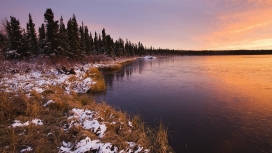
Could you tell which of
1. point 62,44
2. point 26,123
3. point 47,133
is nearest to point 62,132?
point 47,133

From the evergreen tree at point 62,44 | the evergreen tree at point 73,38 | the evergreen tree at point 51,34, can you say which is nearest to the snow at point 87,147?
the evergreen tree at point 51,34

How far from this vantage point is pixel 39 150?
3.74m

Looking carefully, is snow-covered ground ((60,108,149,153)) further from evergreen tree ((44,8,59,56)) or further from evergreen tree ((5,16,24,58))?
evergreen tree ((5,16,24,58))

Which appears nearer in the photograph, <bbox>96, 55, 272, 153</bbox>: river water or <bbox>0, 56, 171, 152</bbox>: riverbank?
<bbox>0, 56, 171, 152</bbox>: riverbank

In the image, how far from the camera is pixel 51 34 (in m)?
24.9

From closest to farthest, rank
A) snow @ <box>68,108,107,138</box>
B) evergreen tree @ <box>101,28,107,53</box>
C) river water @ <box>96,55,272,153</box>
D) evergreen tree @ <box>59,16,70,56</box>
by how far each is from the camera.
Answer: snow @ <box>68,108,107,138</box>, river water @ <box>96,55,272,153</box>, evergreen tree @ <box>59,16,70,56</box>, evergreen tree @ <box>101,28,107,53</box>

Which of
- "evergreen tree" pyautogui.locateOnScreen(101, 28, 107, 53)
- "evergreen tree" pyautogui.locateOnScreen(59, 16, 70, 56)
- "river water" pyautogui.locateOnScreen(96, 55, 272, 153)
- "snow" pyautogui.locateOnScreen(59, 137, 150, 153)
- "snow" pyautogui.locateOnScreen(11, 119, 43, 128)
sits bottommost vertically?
"river water" pyautogui.locateOnScreen(96, 55, 272, 153)

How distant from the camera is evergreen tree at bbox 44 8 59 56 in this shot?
24.8m

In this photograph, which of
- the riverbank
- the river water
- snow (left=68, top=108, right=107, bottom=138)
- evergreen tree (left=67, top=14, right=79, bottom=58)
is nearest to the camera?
→ the riverbank

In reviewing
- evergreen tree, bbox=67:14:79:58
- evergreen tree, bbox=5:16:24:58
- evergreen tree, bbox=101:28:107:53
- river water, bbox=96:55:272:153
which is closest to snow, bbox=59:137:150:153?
river water, bbox=96:55:272:153

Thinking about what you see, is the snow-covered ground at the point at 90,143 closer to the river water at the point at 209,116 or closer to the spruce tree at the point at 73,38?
the river water at the point at 209,116

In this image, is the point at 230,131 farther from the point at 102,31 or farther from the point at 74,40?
the point at 102,31

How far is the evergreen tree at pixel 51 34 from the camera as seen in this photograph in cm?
2478

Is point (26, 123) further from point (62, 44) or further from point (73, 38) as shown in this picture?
point (73, 38)
